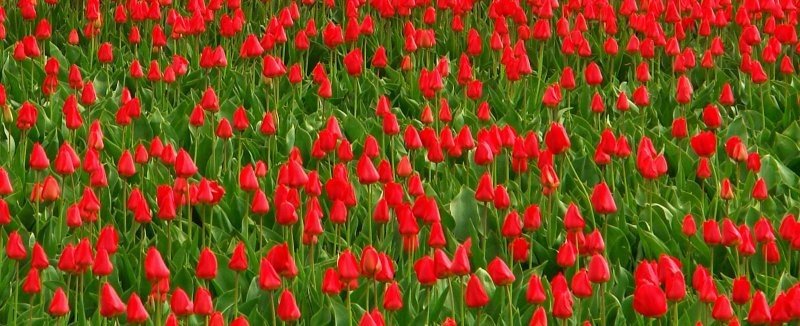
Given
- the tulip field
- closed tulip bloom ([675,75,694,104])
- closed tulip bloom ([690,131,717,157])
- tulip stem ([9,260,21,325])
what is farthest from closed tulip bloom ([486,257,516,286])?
Answer: closed tulip bloom ([675,75,694,104])

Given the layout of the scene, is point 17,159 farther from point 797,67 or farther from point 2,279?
point 797,67

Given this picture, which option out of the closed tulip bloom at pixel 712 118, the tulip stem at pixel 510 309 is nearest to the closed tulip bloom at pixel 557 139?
the closed tulip bloom at pixel 712 118

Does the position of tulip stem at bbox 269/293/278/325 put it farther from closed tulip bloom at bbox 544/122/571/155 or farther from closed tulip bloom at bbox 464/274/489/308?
closed tulip bloom at bbox 544/122/571/155

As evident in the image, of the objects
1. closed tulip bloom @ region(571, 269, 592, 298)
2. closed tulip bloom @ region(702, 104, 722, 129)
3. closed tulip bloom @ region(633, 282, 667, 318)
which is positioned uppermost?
closed tulip bloom @ region(633, 282, 667, 318)

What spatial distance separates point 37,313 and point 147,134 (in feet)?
6.58

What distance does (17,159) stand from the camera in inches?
222

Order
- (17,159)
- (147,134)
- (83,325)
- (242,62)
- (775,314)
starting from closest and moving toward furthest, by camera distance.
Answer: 1. (775,314)
2. (83,325)
3. (17,159)
4. (147,134)
5. (242,62)

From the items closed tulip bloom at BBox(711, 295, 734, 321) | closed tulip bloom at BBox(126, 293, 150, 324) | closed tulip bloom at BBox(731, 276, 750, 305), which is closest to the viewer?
closed tulip bloom at BBox(126, 293, 150, 324)

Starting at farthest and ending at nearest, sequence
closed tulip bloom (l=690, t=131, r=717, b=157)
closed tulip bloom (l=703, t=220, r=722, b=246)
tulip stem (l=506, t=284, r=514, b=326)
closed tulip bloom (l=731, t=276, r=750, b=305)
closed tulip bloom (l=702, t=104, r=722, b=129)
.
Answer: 1. closed tulip bloom (l=702, t=104, r=722, b=129)
2. closed tulip bloom (l=690, t=131, r=717, b=157)
3. closed tulip bloom (l=703, t=220, r=722, b=246)
4. tulip stem (l=506, t=284, r=514, b=326)
5. closed tulip bloom (l=731, t=276, r=750, b=305)

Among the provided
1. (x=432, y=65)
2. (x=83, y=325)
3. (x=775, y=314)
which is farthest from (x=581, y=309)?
(x=432, y=65)

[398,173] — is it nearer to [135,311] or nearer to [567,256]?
[567,256]

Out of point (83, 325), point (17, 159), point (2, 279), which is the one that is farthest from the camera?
point (17, 159)

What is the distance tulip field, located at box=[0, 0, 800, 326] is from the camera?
13.7 ft

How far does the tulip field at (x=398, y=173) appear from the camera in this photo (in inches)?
164
